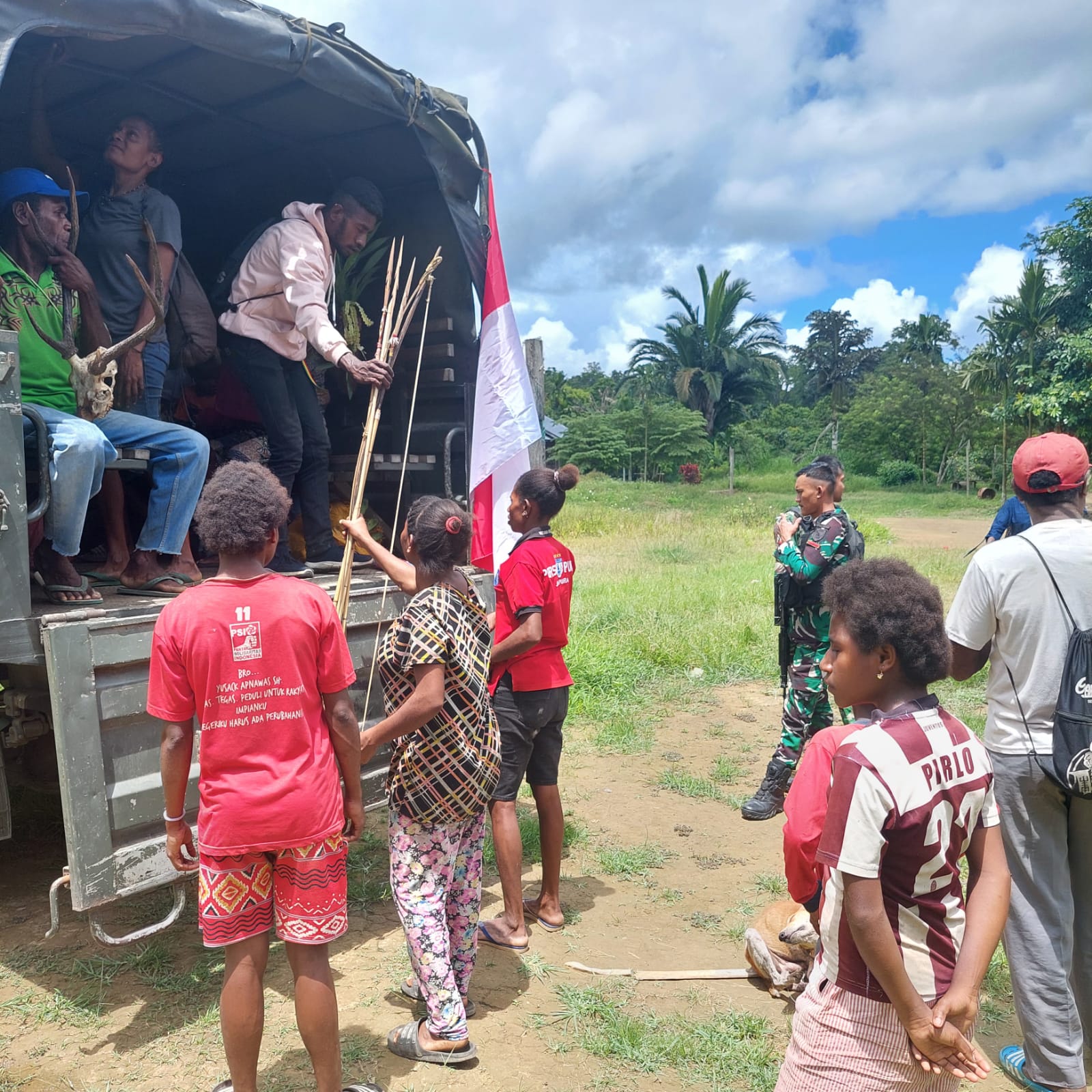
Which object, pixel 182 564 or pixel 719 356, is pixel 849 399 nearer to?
pixel 719 356

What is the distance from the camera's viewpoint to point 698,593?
1002 centimetres

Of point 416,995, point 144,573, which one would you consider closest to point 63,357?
point 144,573

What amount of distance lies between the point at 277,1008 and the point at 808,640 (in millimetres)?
2829

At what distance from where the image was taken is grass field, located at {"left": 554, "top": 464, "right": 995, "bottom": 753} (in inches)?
259

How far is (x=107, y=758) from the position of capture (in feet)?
8.67

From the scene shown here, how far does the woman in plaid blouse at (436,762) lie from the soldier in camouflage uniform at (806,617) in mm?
2158

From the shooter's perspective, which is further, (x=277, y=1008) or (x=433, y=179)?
(x=433, y=179)

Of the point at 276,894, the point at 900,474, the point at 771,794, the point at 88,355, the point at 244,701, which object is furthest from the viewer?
the point at 900,474

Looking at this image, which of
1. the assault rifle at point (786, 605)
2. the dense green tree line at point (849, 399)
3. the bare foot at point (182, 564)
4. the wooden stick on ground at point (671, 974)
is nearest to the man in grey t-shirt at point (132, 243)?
the bare foot at point (182, 564)

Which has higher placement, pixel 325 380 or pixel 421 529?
pixel 325 380

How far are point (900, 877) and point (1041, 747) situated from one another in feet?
3.64

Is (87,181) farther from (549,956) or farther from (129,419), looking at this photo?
(549,956)

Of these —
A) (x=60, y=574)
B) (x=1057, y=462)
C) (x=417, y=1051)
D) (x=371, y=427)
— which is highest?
(x=371, y=427)

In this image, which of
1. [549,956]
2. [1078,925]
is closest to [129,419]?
[549,956]
